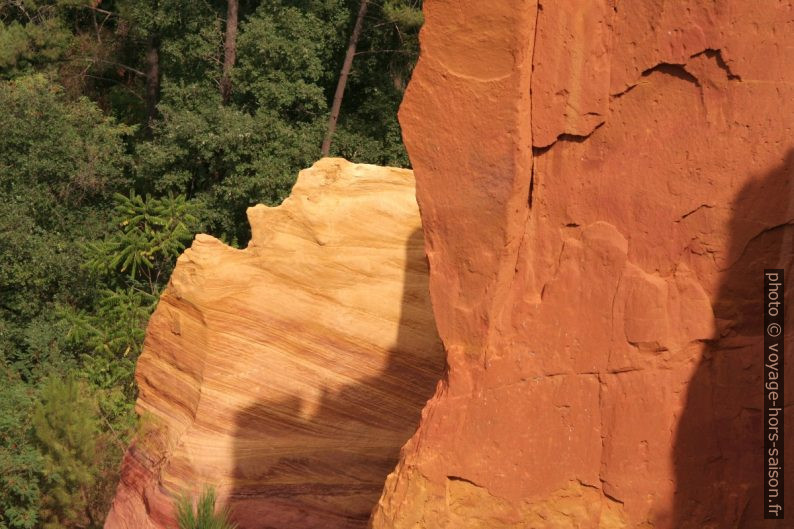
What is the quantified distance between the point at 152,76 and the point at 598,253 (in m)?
17.3

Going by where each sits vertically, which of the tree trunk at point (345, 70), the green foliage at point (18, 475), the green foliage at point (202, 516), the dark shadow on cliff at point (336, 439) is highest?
the tree trunk at point (345, 70)

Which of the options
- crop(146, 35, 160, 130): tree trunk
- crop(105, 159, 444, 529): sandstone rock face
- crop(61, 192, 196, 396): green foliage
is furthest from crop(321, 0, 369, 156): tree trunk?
crop(105, 159, 444, 529): sandstone rock face

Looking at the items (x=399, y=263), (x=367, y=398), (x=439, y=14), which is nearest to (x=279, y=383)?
(x=367, y=398)

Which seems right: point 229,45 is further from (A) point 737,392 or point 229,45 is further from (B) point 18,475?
(A) point 737,392

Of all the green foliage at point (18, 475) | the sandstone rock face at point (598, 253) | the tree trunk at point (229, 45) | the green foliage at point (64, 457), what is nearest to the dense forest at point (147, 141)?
the tree trunk at point (229, 45)

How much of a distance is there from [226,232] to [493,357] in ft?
44.4

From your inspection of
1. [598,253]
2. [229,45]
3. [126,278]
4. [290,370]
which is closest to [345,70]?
[229,45]

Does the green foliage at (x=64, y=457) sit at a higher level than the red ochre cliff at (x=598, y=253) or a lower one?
lower

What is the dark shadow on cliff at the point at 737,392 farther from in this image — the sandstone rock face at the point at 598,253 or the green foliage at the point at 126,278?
the green foliage at the point at 126,278

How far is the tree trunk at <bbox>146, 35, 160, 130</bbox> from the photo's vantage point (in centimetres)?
2203

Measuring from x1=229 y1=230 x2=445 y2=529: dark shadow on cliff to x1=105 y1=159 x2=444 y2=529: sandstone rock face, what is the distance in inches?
0.4

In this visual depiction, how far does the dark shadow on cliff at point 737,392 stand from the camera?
5.79m

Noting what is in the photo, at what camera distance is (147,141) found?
2016 cm

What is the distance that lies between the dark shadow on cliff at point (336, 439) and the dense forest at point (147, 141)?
5882mm
